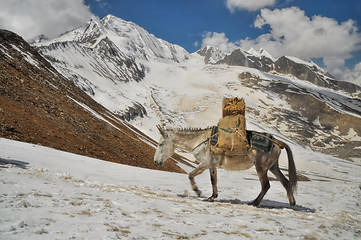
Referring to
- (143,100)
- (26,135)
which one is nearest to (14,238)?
(26,135)

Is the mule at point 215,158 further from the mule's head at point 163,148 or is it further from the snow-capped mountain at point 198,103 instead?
the snow-capped mountain at point 198,103

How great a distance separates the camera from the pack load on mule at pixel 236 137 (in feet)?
27.7

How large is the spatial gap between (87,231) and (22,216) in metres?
0.91

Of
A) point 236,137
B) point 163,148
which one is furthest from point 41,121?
point 236,137

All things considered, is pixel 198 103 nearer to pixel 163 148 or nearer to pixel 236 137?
pixel 163 148

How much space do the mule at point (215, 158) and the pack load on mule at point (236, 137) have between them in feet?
0.62

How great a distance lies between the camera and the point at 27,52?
36.8 metres

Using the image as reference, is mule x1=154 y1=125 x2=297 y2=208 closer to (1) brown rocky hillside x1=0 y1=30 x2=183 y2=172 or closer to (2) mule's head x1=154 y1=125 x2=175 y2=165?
(2) mule's head x1=154 y1=125 x2=175 y2=165

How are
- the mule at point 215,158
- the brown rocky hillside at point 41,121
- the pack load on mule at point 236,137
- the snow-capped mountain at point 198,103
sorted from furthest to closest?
the snow-capped mountain at point 198,103 → the brown rocky hillside at point 41,121 → the mule at point 215,158 → the pack load on mule at point 236,137

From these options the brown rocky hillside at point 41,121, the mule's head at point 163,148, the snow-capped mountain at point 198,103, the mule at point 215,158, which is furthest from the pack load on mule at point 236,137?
the snow-capped mountain at point 198,103

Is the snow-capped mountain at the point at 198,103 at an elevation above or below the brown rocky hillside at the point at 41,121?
above

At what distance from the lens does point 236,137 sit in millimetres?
8492

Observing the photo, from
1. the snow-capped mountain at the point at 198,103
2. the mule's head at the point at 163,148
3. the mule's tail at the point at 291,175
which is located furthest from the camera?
the snow-capped mountain at the point at 198,103

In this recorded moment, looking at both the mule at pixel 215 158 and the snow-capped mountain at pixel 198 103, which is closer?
the mule at pixel 215 158
